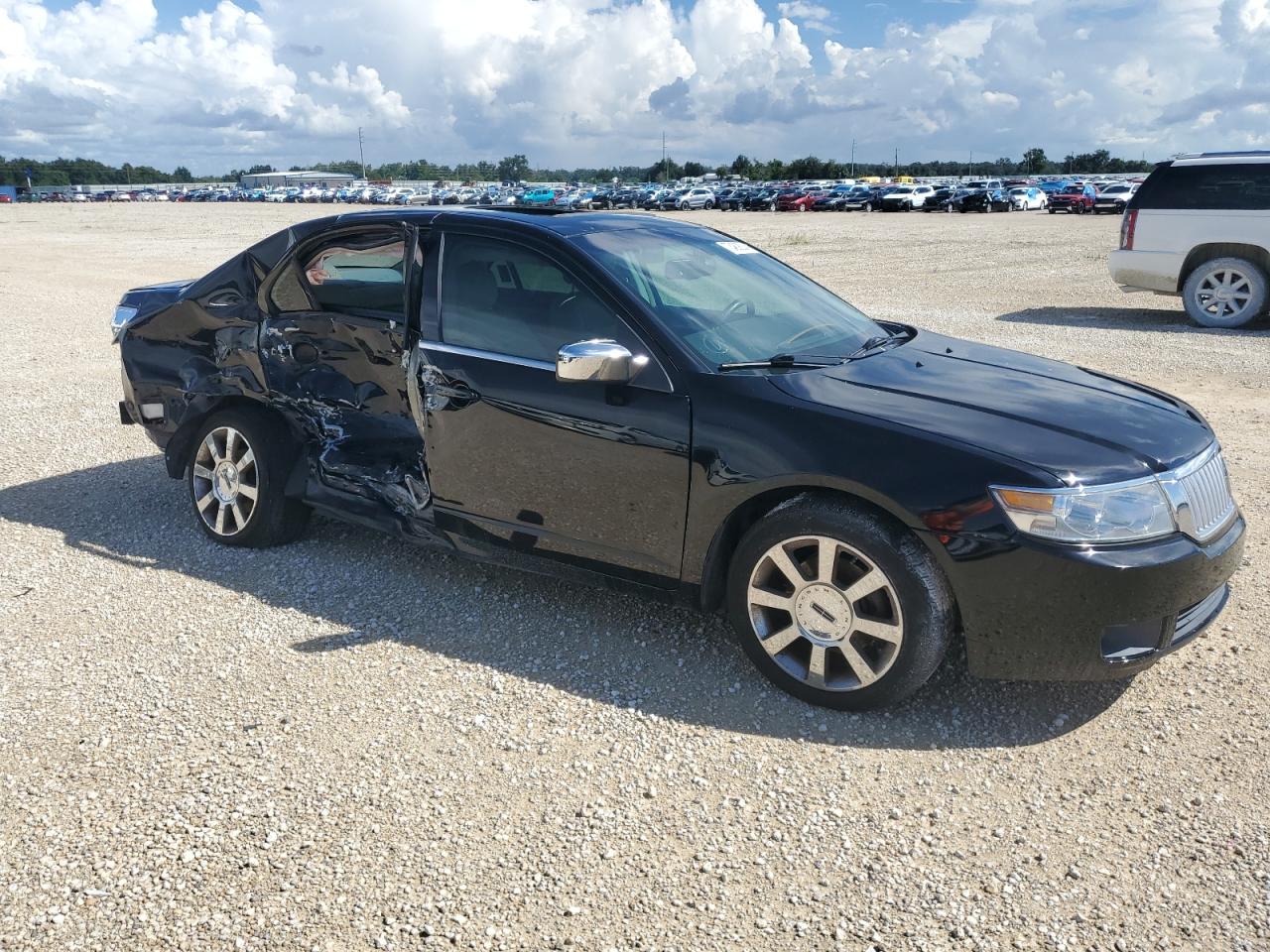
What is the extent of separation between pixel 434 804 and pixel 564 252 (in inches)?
84.5

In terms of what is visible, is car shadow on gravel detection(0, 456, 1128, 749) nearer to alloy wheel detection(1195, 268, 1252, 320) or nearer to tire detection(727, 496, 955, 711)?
tire detection(727, 496, 955, 711)

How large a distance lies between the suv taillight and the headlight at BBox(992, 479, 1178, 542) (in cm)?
1017

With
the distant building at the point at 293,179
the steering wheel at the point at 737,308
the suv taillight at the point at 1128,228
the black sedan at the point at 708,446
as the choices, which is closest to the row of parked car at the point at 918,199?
the suv taillight at the point at 1128,228

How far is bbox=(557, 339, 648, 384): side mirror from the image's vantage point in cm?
363

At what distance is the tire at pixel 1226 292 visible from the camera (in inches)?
455

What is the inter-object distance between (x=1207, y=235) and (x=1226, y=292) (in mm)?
700

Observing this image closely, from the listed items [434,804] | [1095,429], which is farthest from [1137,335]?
[434,804]

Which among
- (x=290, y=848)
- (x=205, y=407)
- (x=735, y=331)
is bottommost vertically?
(x=290, y=848)

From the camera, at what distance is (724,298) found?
427cm

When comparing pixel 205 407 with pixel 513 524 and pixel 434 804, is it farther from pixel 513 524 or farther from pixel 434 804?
pixel 434 804

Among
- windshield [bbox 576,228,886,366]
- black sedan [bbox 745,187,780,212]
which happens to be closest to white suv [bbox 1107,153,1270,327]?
windshield [bbox 576,228,886,366]

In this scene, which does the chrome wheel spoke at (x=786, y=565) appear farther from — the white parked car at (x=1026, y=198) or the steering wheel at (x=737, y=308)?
the white parked car at (x=1026, y=198)

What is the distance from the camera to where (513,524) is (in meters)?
4.20


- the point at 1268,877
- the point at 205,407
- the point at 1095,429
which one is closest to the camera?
the point at 1268,877
